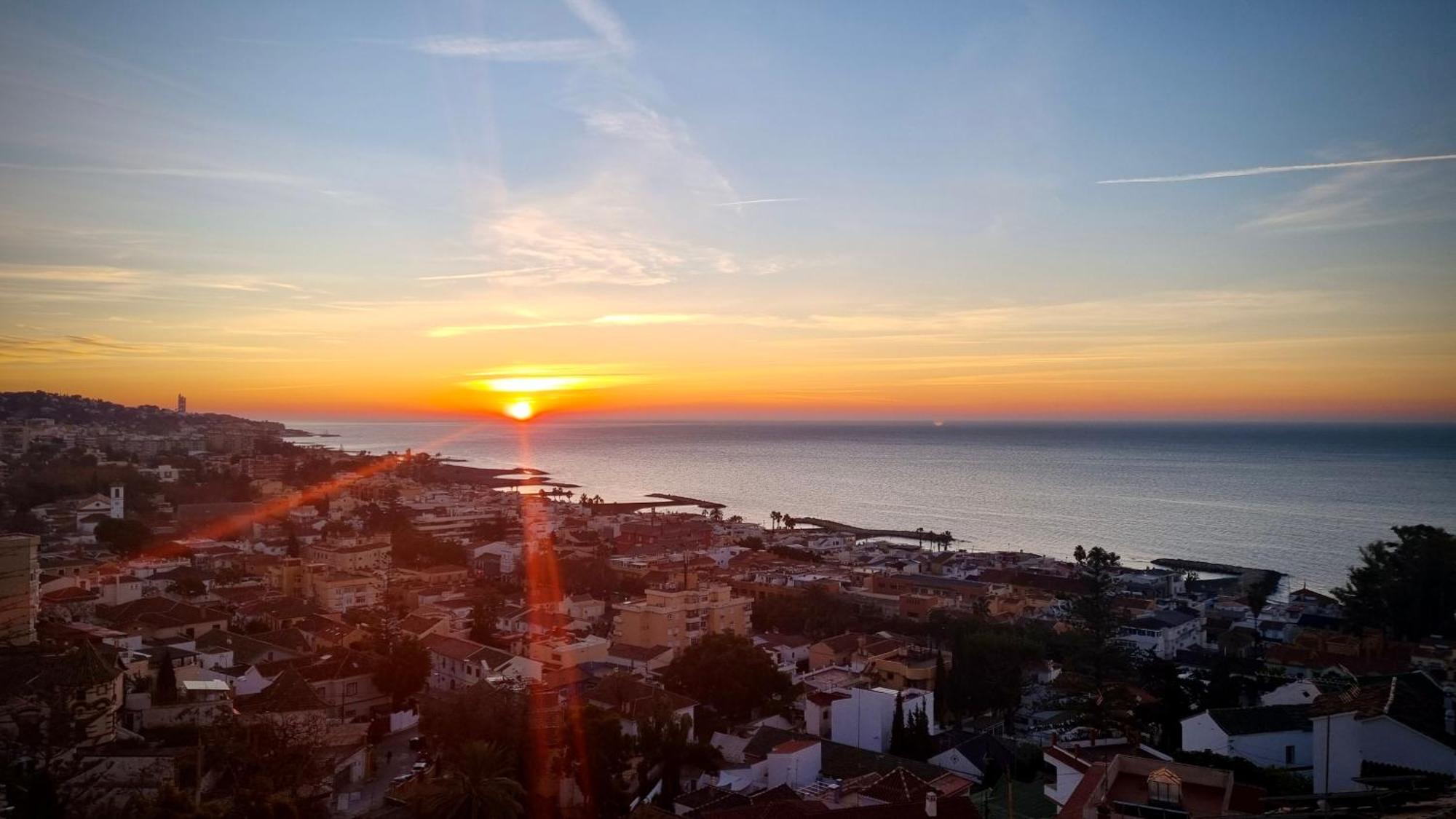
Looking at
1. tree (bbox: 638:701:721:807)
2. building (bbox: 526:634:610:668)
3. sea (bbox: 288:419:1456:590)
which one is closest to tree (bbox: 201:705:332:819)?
tree (bbox: 638:701:721:807)

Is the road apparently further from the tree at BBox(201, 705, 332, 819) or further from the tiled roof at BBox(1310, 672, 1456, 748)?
the tiled roof at BBox(1310, 672, 1456, 748)

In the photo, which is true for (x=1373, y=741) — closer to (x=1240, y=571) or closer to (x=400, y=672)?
(x=400, y=672)

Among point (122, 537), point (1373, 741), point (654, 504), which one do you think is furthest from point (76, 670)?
point (654, 504)

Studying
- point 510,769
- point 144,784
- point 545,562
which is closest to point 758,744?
point 510,769

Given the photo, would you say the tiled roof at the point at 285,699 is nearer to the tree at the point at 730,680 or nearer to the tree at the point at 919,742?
the tree at the point at 730,680

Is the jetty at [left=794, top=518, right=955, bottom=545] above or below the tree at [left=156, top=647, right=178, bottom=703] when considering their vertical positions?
below
